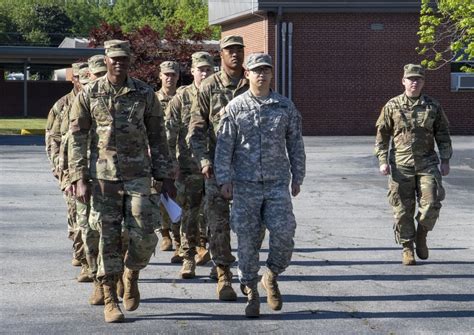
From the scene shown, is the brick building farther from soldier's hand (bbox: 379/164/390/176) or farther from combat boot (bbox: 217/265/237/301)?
combat boot (bbox: 217/265/237/301)

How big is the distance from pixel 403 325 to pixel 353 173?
15766mm

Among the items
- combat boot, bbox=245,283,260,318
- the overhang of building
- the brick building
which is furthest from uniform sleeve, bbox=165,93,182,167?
the brick building

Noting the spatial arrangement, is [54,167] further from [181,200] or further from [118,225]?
[118,225]

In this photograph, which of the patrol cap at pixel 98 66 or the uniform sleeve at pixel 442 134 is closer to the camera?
the patrol cap at pixel 98 66

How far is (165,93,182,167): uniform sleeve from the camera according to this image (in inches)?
469

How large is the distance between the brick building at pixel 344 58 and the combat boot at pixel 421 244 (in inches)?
1092

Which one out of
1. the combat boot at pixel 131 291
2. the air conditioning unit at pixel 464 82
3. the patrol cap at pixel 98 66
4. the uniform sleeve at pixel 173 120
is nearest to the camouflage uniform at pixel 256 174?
the combat boot at pixel 131 291

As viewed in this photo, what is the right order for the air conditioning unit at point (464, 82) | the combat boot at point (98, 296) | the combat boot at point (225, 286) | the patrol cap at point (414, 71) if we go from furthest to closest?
the air conditioning unit at point (464, 82) < the patrol cap at point (414, 71) < the combat boot at point (225, 286) < the combat boot at point (98, 296)

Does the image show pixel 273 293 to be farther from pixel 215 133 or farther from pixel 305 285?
pixel 215 133

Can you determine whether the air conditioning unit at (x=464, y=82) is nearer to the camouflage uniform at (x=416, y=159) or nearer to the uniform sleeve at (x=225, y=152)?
the camouflage uniform at (x=416, y=159)

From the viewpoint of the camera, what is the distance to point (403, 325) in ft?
28.6

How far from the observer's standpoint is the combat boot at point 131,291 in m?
9.10

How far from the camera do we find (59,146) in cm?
1164

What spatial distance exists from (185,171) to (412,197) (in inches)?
97.9
